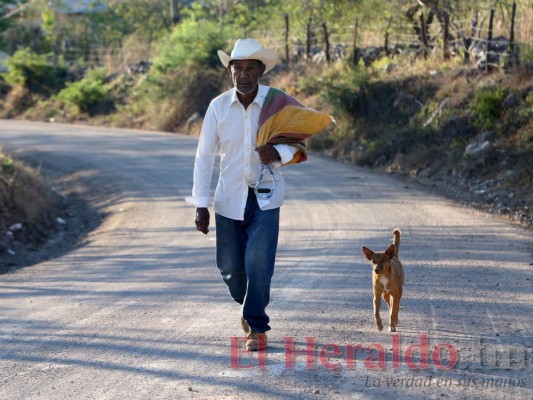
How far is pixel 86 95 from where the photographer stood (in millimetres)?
36062

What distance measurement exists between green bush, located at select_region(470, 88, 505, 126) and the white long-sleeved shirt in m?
12.4

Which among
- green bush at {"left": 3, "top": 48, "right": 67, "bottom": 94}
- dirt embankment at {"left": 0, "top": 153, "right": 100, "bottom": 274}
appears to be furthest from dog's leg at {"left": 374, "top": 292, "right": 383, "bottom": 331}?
green bush at {"left": 3, "top": 48, "right": 67, "bottom": 94}

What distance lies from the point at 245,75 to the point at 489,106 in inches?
497

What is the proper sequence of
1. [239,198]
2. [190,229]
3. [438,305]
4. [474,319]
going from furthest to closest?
1. [190,229]
2. [438,305]
3. [474,319]
4. [239,198]

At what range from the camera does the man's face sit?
603 cm

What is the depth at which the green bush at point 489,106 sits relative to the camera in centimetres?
1770

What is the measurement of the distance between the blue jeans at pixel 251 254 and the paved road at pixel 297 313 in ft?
1.14

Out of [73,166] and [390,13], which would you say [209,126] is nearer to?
[73,166]

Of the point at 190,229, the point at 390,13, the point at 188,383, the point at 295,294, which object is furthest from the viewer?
the point at 390,13

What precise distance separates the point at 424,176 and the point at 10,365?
12.4 metres

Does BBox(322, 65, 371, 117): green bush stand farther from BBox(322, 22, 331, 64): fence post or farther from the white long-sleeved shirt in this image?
the white long-sleeved shirt

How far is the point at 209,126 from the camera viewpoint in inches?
243

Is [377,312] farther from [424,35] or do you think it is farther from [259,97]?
[424,35]

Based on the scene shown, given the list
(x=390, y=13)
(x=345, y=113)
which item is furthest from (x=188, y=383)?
(x=390, y=13)
